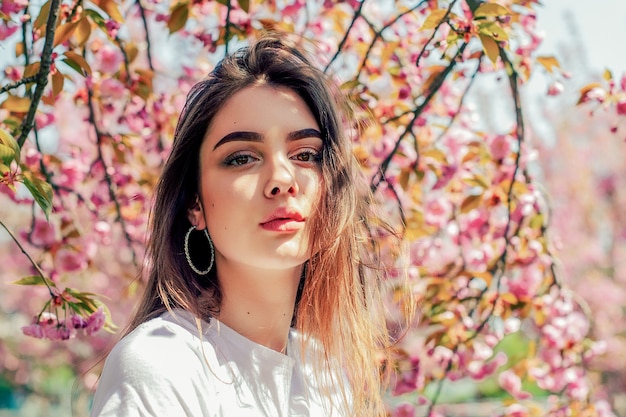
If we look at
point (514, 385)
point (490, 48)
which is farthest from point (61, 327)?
point (514, 385)

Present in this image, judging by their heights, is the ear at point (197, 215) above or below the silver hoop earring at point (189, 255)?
above

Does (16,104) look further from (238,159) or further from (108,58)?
(108,58)

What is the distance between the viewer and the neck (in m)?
1.38

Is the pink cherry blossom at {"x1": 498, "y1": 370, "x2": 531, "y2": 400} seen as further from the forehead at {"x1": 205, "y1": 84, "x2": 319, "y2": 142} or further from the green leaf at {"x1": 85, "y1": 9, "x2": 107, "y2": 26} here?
the green leaf at {"x1": 85, "y1": 9, "x2": 107, "y2": 26}

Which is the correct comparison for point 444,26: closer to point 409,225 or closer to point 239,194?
point 409,225

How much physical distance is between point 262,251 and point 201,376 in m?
0.24

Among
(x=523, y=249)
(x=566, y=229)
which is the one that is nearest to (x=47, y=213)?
(x=523, y=249)

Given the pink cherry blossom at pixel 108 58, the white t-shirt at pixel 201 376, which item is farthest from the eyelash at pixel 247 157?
the pink cherry blossom at pixel 108 58

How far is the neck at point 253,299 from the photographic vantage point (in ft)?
4.54

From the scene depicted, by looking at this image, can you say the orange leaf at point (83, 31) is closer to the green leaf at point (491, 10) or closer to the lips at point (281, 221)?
the lips at point (281, 221)

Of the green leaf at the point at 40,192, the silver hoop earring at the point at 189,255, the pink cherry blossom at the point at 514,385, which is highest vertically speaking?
the green leaf at the point at 40,192

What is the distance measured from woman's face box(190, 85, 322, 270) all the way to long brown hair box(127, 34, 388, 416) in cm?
4

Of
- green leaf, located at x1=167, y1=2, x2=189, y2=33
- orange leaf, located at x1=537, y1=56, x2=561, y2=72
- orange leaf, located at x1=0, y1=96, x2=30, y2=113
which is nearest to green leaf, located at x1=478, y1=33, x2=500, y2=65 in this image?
orange leaf, located at x1=537, y1=56, x2=561, y2=72

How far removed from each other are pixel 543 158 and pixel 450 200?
29.2ft
